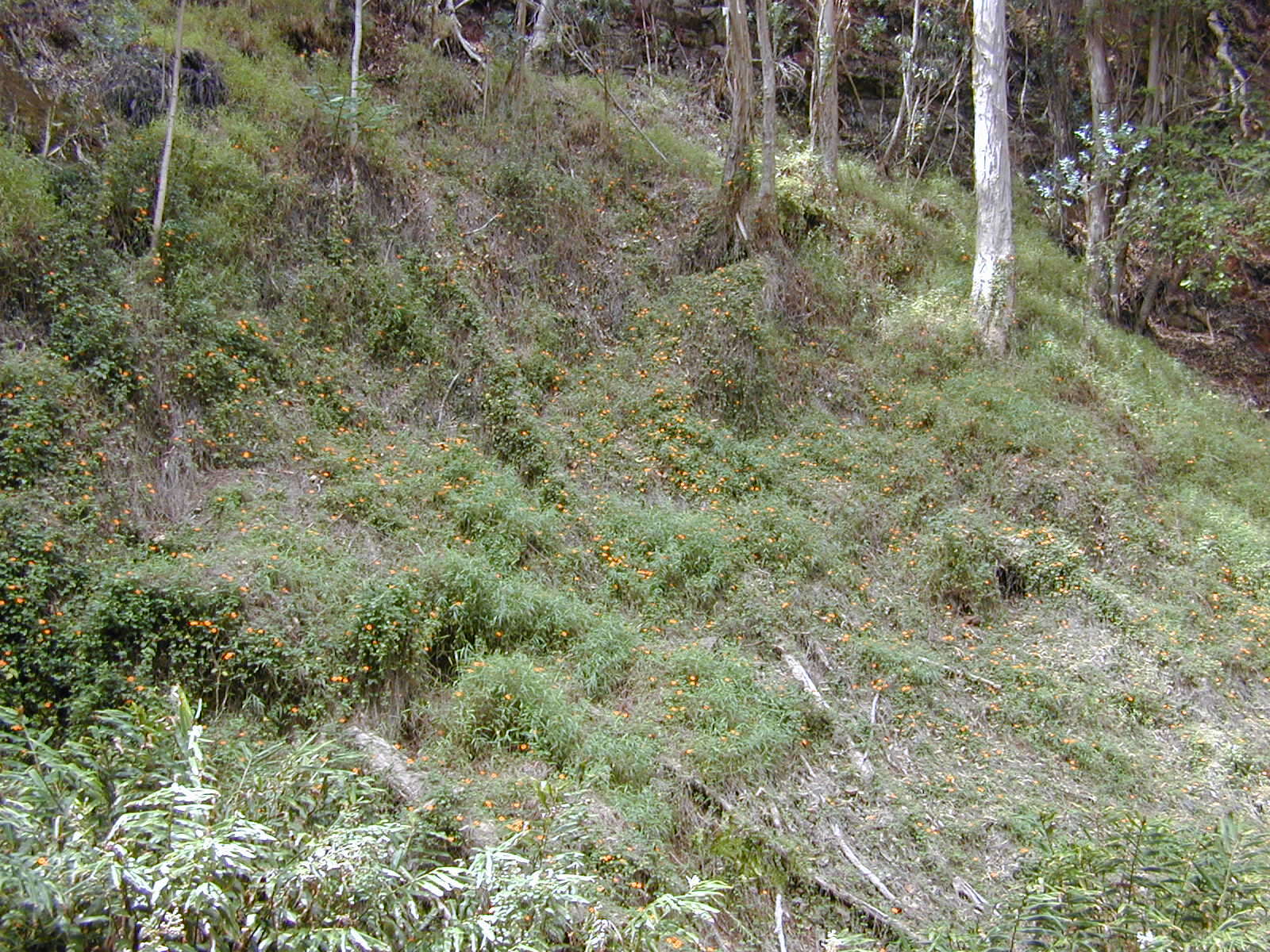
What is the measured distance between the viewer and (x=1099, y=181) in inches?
537

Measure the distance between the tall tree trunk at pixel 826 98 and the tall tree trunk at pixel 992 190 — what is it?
1995mm

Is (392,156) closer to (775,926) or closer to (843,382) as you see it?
(843,382)

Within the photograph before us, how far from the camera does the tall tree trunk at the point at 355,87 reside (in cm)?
1015

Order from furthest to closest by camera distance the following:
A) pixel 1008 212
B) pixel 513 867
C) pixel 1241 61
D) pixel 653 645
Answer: pixel 1241 61 < pixel 1008 212 < pixel 653 645 < pixel 513 867

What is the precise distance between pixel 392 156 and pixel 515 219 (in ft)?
4.91

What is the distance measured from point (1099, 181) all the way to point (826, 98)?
4.08 m

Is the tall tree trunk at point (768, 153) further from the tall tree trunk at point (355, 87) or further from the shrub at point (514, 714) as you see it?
the shrub at point (514, 714)

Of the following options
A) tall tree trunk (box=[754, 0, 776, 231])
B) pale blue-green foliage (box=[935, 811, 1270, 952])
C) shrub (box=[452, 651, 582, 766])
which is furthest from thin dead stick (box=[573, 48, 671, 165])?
pale blue-green foliage (box=[935, 811, 1270, 952])

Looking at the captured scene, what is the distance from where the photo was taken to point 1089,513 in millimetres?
9445

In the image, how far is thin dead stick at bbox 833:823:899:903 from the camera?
217 inches

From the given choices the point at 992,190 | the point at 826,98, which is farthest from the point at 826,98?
the point at 992,190

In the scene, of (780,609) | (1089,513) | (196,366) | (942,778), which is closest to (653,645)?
(780,609)

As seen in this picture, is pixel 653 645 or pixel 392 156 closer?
pixel 653 645

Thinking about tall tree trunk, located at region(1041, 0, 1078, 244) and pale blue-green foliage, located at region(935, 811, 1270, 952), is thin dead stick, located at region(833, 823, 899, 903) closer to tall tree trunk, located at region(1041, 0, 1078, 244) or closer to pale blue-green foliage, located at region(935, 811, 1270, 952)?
pale blue-green foliage, located at region(935, 811, 1270, 952)
